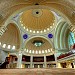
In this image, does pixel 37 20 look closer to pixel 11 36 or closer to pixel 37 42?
pixel 37 42

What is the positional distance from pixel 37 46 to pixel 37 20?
277 inches

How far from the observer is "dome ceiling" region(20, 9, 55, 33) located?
2386 centimetres

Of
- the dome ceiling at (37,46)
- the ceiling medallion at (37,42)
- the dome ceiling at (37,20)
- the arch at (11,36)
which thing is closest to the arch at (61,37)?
the dome ceiling at (37,20)

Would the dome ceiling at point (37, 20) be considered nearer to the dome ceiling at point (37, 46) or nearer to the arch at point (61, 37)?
the arch at point (61, 37)

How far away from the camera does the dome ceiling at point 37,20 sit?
2386 cm

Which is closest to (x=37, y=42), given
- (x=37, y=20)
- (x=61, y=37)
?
(x=37, y=20)

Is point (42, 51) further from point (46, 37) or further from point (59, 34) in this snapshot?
point (59, 34)

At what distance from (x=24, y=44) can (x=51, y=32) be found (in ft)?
24.0

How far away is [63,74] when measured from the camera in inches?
141

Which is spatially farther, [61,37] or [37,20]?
Answer: [37,20]

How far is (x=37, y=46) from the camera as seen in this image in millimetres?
26984

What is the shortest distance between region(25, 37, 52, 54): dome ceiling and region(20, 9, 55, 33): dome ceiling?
9.11ft

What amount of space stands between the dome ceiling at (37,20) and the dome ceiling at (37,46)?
278cm

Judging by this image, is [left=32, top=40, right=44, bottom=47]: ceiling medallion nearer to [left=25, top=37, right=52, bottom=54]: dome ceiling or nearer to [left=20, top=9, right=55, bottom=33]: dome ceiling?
[left=25, top=37, right=52, bottom=54]: dome ceiling
